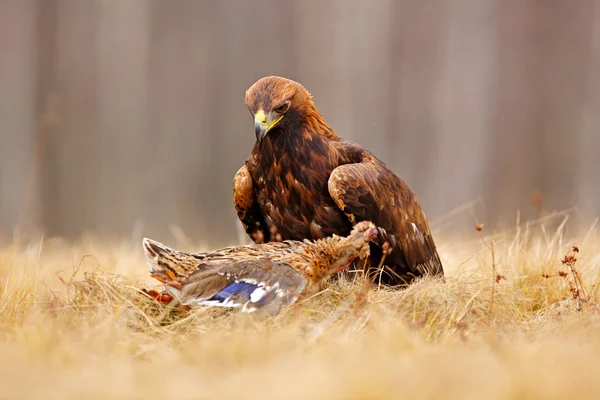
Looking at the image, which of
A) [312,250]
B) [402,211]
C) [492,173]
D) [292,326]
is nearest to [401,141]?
[492,173]

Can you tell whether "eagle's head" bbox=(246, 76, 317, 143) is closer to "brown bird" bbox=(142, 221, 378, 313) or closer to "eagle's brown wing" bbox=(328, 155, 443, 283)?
"eagle's brown wing" bbox=(328, 155, 443, 283)

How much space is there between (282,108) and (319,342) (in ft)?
4.88

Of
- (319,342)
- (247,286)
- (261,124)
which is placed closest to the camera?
(319,342)

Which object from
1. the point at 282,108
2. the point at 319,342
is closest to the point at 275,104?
the point at 282,108

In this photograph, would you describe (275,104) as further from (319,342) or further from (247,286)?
(319,342)

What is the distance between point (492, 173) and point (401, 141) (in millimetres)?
1142

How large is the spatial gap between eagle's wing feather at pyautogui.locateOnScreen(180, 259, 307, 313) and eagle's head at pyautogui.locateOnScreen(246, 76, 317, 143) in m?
0.75

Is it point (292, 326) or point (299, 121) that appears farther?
point (299, 121)

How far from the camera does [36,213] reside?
817 cm

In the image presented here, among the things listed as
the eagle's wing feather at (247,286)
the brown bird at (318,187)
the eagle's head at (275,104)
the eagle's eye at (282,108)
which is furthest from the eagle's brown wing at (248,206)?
the eagle's wing feather at (247,286)

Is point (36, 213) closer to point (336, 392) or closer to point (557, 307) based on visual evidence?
point (557, 307)

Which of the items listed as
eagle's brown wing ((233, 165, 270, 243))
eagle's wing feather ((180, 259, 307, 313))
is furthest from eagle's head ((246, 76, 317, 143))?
eagle's wing feather ((180, 259, 307, 313))

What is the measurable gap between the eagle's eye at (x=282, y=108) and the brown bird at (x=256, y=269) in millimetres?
648

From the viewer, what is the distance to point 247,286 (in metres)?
3.08
